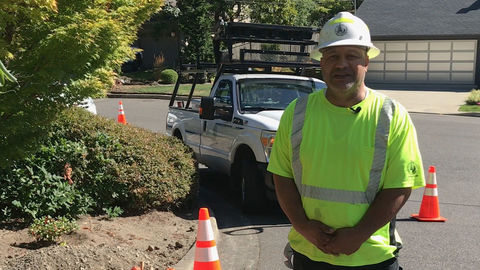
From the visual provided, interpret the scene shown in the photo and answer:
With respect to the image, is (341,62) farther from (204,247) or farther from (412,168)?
(204,247)

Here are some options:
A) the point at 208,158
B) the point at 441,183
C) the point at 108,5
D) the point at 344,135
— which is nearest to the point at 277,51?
the point at 208,158

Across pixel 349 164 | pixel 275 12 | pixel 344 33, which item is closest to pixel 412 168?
pixel 349 164

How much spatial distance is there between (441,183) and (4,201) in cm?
654

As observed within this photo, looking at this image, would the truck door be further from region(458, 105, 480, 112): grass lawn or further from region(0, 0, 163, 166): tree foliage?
region(458, 105, 480, 112): grass lawn

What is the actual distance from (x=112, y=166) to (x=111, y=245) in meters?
1.43

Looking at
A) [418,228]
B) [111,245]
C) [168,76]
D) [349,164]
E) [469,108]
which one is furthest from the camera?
[168,76]

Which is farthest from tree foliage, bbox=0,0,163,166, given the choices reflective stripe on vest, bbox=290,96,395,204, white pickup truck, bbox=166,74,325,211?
reflective stripe on vest, bbox=290,96,395,204

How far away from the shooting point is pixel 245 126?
23.3 feet

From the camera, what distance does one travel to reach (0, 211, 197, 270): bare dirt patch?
4121mm

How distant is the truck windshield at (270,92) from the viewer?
25.2ft

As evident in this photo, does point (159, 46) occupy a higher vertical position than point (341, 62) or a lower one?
higher

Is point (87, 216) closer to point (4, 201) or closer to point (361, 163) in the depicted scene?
point (4, 201)

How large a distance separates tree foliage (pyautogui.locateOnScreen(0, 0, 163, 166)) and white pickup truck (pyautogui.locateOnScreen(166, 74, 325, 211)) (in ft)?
7.99

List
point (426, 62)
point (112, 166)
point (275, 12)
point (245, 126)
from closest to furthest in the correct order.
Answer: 1. point (112, 166)
2. point (245, 126)
3. point (426, 62)
4. point (275, 12)
